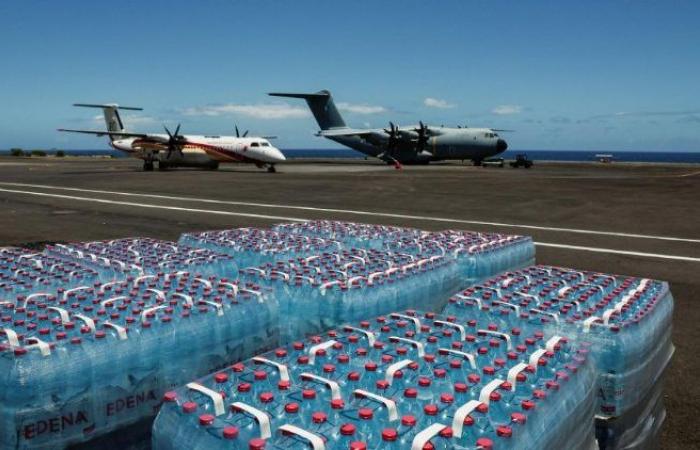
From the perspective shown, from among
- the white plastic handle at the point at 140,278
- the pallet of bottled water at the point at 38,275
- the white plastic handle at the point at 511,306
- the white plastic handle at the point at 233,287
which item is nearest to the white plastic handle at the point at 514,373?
the white plastic handle at the point at 511,306

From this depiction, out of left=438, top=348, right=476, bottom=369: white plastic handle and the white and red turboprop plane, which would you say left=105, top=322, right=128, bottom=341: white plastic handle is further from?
the white and red turboprop plane

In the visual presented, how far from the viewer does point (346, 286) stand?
4.66 metres

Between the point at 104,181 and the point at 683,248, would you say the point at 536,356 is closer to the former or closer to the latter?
the point at 683,248

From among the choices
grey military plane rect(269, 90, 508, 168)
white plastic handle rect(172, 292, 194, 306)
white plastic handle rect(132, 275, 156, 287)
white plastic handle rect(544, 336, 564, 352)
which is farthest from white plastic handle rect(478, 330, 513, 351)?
grey military plane rect(269, 90, 508, 168)

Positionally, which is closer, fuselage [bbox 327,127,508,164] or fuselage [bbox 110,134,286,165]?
fuselage [bbox 110,134,286,165]

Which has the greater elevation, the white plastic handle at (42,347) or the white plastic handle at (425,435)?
the white plastic handle at (42,347)

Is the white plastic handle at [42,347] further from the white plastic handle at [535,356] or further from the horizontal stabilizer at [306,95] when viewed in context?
the horizontal stabilizer at [306,95]

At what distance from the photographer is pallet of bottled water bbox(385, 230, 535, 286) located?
6.07 meters

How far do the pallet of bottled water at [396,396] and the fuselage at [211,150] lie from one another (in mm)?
43354

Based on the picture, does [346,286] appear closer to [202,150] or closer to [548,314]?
[548,314]

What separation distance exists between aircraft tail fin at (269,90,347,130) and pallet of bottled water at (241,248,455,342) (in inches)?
2623

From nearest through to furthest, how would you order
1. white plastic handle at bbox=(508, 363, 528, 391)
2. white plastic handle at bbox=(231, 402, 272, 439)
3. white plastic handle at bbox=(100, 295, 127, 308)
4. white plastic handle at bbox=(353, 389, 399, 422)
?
white plastic handle at bbox=(231, 402, 272, 439) → white plastic handle at bbox=(353, 389, 399, 422) → white plastic handle at bbox=(508, 363, 528, 391) → white plastic handle at bbox=(100, 295, 127, 308)

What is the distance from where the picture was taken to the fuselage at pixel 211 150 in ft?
153

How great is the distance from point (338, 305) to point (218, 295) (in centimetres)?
95
